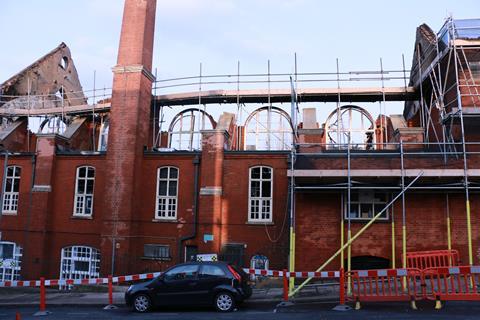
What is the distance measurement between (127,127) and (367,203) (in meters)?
10.8

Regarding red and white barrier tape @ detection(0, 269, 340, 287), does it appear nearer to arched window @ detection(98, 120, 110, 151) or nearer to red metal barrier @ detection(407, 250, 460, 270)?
red metal barrier @ detection(407, 250, 460, 270)

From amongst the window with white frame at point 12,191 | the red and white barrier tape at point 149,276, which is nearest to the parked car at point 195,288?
the red and white barrier tape at point 149,276

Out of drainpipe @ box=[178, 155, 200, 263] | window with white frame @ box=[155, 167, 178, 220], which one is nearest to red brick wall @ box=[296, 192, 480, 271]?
drainpipe @ box=[178, 155, 200, 263]

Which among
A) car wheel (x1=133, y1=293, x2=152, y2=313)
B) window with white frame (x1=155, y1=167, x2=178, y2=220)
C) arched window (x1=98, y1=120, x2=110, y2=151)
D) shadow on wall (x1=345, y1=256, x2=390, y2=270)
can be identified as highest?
arched window (x1=98, y1=120, x2=110, y2=151)

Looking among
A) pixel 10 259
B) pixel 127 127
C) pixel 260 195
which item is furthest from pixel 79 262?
pixel 260 195

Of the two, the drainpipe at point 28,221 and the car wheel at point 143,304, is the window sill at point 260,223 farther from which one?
the drainpipe at point 28,221

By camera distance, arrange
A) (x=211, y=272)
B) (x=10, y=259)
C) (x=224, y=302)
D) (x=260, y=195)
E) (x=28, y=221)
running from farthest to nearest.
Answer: (x=10, y=259), (x=28, y=221), (x=260, y=195), (x=211, y=272), (x=224, y=302)

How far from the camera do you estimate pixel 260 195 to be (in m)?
18.9

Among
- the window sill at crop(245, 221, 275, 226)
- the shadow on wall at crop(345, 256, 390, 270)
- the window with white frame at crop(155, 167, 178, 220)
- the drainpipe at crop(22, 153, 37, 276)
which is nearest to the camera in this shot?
the shadow on wall at crop(345, 256, 390, 270)

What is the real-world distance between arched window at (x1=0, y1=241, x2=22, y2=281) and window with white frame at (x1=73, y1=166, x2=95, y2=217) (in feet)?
11.0

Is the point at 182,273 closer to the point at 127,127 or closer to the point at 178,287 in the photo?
the point at 178,287

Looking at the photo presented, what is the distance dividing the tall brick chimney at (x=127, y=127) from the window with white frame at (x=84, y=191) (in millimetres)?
1683

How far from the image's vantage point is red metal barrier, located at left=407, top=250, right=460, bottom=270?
14639 millimetres

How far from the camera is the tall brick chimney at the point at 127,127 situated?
19188 mm
